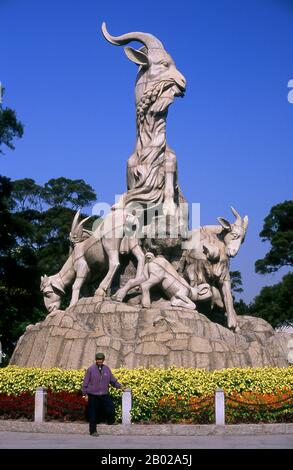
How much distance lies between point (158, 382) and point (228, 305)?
20.5 feet

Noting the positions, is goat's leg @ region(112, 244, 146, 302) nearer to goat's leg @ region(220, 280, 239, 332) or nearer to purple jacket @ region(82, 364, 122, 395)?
goat's leg @ region(220, 280, 239, 332)

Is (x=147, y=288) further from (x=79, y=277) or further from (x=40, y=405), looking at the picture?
(x=40, y=405)

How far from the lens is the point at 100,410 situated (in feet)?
42.0

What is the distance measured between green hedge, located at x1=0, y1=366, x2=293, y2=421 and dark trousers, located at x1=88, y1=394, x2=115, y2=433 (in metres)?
A: 0.43

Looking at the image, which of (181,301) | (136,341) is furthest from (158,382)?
(181,301)

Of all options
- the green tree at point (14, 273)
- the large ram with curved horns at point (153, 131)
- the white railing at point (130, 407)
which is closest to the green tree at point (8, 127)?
the green tree at point (14, 273)

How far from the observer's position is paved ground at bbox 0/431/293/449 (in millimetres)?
10844

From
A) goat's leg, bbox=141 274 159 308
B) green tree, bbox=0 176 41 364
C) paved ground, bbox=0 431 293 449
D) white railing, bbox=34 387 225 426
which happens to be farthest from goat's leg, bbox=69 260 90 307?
green tree, bbox=0 176 41 364

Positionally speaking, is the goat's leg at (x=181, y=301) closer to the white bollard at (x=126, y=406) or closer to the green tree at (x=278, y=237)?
the white bollard at (x=126, y=406)

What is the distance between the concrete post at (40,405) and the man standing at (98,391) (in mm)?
1035

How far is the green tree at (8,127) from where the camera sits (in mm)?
29531

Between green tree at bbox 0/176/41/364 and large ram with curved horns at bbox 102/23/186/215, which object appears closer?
large ram with curved horns at bbox 102/23/186/215

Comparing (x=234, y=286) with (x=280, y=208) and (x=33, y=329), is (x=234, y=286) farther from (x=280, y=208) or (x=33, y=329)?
(x=33, y=329)
